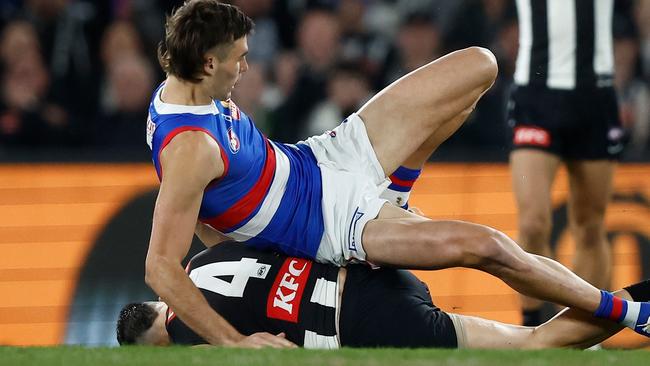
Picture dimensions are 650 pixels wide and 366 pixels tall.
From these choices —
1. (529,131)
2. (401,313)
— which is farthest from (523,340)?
(529,131)

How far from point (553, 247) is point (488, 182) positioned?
543 millimetres

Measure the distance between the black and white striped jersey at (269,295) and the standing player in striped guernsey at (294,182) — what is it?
0.09 metres

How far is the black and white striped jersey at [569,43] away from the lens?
668cm

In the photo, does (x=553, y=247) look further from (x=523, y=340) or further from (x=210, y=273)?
(x=210, y=273)

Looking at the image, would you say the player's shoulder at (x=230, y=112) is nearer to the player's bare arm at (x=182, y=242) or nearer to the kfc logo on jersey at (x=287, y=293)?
the player's bare arm at (x=182, y=242)

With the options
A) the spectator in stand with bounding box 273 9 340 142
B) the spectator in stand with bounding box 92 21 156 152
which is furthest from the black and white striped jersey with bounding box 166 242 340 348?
the spectator in stand with bounding box 273 9 340 142

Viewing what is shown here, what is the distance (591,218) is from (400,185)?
1.49m

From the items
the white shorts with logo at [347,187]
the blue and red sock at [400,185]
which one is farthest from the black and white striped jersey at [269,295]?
the blue and red sock at [400,185]

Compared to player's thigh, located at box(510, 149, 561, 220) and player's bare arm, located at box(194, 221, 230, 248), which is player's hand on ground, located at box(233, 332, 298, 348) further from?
player's thigh, located at box(510, 149, 561, 220)

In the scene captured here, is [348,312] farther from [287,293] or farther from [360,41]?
[360,41]

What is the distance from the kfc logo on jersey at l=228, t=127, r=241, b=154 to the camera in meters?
4.86

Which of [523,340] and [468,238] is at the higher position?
[468,238]

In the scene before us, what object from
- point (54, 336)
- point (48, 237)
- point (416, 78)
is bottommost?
point (54, 336)

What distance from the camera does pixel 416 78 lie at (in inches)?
215
